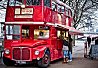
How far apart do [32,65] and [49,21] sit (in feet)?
9.93

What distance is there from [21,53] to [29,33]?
203 centimetres

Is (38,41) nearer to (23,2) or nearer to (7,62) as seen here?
(7,62)

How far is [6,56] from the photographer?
17.5 meters

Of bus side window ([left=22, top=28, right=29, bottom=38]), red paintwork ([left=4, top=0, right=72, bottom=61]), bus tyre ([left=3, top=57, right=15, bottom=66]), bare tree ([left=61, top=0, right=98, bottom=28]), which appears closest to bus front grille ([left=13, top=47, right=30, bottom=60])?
red paintwork ([left=4, top=0, right=72, bottom=61])

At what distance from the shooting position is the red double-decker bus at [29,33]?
17188 mm

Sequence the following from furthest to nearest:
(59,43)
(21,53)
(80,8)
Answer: (80,8), (59,43), (21,53)

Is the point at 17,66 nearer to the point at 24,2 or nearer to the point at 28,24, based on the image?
the point at 28,24

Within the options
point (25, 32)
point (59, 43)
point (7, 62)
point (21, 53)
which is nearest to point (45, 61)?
point (21, 53)

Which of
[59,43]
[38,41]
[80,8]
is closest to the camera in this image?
[38,41]

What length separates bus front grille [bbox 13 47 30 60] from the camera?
17.1 m

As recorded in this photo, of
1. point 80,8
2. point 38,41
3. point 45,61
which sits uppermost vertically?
point 80,8

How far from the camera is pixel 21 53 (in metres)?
17.1

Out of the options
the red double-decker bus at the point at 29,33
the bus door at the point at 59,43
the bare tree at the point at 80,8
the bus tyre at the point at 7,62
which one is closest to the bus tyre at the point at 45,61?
the red double-decker bus at the point at 29,33

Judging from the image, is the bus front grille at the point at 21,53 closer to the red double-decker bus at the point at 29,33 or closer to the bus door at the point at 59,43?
the red double-decker bus at the point at 29,33
